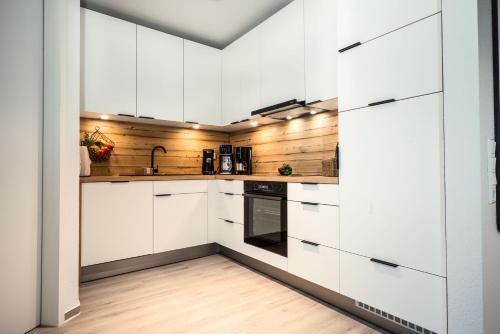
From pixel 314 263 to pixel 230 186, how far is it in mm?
1237

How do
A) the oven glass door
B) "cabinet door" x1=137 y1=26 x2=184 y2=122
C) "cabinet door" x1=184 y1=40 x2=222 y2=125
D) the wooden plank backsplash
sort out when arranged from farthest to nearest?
→ "cabinet door" x1=184 y1=40 x2=222 y2=125, "cabinet door" x1=137 y1=26 x2=184 y2=122, the wooden plank backsplash, the oven glass door

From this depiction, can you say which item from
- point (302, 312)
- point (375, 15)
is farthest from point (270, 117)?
point (302, 312)

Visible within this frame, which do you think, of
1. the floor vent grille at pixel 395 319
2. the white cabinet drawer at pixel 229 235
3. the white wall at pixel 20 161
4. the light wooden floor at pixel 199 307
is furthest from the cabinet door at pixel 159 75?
the floor vent grille at pixel 395 319

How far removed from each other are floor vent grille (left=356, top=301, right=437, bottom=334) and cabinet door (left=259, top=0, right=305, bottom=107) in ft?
5.37

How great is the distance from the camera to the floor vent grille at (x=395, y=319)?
1433 mm

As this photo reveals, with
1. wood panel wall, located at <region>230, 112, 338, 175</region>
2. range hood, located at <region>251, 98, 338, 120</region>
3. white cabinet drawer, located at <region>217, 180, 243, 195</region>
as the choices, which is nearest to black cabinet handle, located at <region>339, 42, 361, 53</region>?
range hood, located at <region>251, 98, 338, 120</region>

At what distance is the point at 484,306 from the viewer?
120 cm

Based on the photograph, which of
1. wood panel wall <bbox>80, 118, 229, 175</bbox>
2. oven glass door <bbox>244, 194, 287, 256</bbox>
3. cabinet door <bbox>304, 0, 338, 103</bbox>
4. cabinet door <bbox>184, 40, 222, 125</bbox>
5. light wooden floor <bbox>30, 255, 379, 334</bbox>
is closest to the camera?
light wooden floor <bbox>30, 255, 379, 334</bbox>

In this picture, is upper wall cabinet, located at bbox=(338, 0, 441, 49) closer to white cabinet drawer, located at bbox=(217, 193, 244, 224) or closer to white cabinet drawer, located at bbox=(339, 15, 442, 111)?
white cabinet drawer, located at bbox=(339, 15, 442, 111)

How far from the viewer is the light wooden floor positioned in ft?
5.48

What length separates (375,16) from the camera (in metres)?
1.64

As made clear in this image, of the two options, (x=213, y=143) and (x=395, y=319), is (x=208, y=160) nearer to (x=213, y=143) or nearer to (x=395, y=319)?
(x=213, y=143)

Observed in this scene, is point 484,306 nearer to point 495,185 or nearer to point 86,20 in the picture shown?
point 495,185

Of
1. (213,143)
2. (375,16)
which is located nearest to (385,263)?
(375,16)
